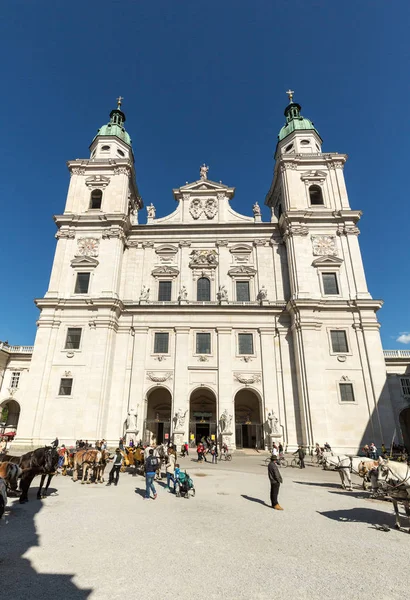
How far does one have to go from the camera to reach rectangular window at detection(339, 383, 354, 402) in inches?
1023

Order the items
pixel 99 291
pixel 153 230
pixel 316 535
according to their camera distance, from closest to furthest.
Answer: pixel 316 535 < pixel 99 291 < pixel 153 230

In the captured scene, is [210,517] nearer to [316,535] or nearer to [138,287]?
[316,535]

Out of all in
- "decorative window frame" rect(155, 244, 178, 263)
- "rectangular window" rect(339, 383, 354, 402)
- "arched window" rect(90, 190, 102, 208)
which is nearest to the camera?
"rectangular window" rect(339, 383, 354, 402)

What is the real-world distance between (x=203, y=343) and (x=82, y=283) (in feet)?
43.1

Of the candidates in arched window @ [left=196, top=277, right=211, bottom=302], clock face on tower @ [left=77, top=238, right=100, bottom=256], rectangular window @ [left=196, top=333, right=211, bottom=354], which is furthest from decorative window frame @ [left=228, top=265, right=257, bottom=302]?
clock face on tower @ [left=77, top=238, right=100, bottom=256]

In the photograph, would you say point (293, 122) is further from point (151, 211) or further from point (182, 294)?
point (182, 294)

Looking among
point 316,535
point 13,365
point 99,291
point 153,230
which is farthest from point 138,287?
point 316,535

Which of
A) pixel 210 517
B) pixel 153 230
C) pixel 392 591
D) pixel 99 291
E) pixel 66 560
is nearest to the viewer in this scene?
pixel 392 591

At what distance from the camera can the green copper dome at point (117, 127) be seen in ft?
132

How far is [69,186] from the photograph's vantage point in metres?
35.5

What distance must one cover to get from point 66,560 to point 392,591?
18.1 feet

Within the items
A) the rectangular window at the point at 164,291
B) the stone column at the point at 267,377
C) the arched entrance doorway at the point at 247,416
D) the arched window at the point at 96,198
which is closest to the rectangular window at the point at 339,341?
the stone column at the point at 267,377

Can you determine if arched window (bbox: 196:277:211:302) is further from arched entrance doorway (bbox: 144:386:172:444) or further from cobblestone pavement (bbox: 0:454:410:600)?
cobblestone pavement (bbox: 0:454:410:600)

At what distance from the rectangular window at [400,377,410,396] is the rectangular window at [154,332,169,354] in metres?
23.9
